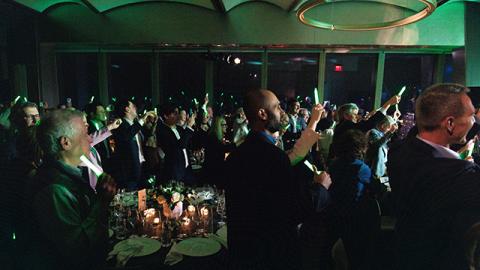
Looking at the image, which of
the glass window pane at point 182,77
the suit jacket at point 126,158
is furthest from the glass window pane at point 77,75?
the suit jacket at point 126,158

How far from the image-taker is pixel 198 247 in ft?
6.36

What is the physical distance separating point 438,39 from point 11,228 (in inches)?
333

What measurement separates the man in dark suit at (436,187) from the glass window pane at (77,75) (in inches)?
350

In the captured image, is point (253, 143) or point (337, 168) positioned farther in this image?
point (337, 168)

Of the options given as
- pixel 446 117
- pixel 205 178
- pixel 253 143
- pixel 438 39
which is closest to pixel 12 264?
pixel 205 178

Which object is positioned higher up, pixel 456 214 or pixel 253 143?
pixel 253 143

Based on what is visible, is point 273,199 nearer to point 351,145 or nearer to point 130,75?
point 351,145

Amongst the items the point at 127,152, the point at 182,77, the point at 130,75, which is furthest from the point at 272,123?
the point at 130,75

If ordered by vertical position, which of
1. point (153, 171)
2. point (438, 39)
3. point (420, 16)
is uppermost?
point (438, 39)

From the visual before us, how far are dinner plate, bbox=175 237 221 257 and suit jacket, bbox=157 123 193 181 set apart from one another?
1.78 m

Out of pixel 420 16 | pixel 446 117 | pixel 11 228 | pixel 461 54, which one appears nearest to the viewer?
pixel 446 117

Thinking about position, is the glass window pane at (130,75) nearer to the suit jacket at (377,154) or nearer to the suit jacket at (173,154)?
the suit jacket at (173,154)

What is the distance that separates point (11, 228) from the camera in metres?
1.81

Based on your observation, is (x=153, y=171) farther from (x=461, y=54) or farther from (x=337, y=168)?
(x=461, y=54)
